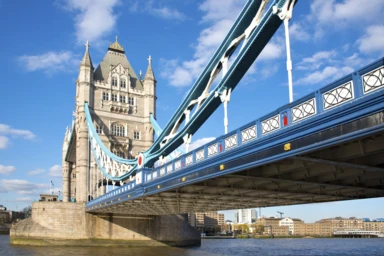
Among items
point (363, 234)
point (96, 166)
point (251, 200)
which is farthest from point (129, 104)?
point (363, 234)

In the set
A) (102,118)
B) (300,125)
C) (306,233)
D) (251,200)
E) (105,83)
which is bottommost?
(306,233)

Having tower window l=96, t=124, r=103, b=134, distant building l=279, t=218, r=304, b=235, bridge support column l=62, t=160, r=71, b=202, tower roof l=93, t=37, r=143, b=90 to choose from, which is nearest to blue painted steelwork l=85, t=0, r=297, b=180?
tower window l=96, t=124, r=103, b=134

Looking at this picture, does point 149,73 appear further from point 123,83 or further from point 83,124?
point 83,124

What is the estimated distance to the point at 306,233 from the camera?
166m

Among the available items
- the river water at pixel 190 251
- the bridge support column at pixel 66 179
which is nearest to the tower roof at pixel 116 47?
the bridge support column at pixel 66 179

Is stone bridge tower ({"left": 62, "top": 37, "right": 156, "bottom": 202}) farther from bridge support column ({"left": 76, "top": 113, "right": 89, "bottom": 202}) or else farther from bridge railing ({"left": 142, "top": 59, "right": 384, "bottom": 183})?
bridge railing ({"left": 142, "top": 59, "right": 384, "bottom": 183})

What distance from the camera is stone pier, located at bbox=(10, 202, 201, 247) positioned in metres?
43.3

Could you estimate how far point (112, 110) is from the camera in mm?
54062

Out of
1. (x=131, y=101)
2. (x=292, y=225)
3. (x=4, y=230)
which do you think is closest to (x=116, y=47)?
(x=131, y=101)

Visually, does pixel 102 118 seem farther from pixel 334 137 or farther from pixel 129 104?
pixel 334 137

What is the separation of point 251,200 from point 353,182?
822 centimetres

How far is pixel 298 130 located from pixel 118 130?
43343 millimetres

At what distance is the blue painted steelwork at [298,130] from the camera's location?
9695mm

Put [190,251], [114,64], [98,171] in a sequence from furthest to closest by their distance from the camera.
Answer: [114,64], [98,171], [190,251]
